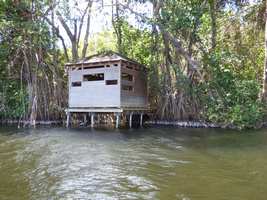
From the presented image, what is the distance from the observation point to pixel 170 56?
16094 mm

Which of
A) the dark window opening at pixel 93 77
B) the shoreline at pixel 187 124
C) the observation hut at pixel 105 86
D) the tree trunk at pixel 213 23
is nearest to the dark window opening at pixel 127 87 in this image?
the observation hut at pixel 105 86

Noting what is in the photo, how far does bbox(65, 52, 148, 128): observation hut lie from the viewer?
1403 cm

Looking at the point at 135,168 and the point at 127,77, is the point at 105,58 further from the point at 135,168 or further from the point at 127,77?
the point at 135,168

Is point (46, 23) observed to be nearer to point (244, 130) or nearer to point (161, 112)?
point (161, 112)

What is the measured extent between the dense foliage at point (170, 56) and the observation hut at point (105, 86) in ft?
4.38

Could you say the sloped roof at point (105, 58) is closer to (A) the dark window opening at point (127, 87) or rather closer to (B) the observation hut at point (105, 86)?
(B) the observation hut at point (105, 86)

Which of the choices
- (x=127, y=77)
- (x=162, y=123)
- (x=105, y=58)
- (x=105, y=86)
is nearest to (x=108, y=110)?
(x=105, y=86)

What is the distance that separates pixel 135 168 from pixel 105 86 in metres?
7.94

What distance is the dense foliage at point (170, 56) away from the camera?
14430mm

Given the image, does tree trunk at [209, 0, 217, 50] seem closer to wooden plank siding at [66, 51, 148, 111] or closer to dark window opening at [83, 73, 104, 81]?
wooden plank siding at [66, 51, 148, 111]

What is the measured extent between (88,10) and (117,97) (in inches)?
267

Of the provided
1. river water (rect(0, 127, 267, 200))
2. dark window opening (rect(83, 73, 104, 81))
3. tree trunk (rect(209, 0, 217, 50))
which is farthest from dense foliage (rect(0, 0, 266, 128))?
river water (rect(0, 127, 267, 200))

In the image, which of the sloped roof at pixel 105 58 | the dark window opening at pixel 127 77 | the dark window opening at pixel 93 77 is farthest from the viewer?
the dark window opening at pixel 127 77

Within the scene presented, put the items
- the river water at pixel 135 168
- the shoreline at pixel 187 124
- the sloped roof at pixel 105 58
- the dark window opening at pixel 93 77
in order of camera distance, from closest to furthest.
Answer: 1. the river water at pixel 135 168
2. the sloped roof at pixel 105 58
3. the shoreline at pixel 187 124
4. the dark window opening at pixel 93 77
